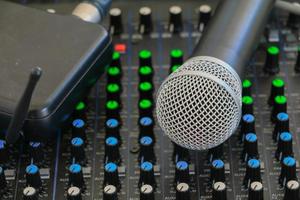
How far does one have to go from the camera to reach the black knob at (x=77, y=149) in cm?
126

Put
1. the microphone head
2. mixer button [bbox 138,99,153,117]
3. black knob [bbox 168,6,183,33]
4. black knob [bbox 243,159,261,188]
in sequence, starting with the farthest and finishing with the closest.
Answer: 1. black knob [bbox 168,6,183,33]
2. mixer button [bbox 138,99,153,117]
3. black knob [bbox 243,159,261,188]
4. the microphone head

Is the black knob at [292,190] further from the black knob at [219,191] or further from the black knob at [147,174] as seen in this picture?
the black knob at [147,174]

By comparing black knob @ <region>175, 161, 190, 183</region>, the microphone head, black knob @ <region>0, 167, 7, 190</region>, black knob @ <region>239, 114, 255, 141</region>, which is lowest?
black knob @ <region>0, 167, 7, 190</region>

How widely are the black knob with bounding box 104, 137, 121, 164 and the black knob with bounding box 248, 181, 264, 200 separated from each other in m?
0.23

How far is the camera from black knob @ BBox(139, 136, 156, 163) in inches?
49.6

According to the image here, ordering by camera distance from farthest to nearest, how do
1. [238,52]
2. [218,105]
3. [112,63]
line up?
[112,63], [238,52], [218,105]

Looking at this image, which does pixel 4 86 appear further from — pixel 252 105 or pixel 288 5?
pixel 288 5

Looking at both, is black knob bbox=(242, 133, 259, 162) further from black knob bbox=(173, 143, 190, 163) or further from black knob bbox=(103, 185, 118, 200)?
black knob bbox=(103, 185, 118, 200)

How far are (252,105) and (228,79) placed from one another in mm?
198

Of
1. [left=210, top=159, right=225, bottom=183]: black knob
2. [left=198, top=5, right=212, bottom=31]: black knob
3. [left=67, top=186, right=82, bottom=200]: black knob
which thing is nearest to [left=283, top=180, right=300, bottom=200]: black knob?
[left=210, top=159, right=225, bottom=183]: black knob

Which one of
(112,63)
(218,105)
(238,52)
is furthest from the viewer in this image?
(112,63)

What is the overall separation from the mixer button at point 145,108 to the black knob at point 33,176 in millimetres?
214

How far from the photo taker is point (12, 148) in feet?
4.26

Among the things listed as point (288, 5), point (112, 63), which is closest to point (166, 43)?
point (112, 63)
